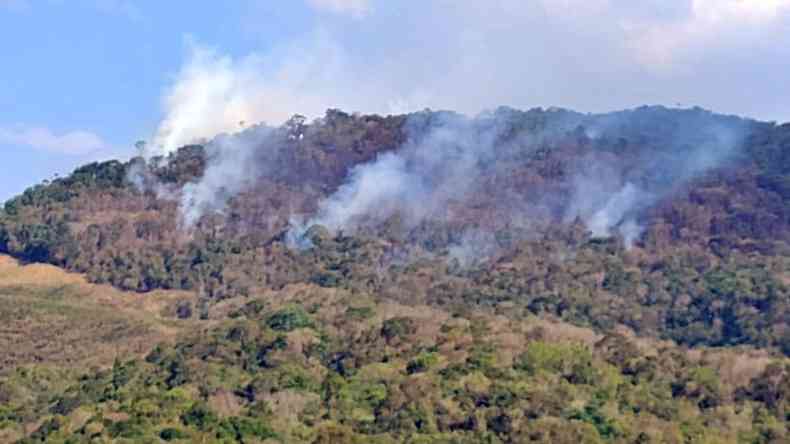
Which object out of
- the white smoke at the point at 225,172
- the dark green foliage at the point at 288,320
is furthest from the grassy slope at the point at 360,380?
the white smoke at the point at 225,172

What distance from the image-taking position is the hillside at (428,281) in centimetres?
6316

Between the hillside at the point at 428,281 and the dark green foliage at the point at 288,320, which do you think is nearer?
the hillside at the point at 428,281

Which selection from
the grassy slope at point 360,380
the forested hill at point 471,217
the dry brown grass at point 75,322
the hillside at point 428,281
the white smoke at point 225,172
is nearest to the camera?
the grassy slope at point 360,380

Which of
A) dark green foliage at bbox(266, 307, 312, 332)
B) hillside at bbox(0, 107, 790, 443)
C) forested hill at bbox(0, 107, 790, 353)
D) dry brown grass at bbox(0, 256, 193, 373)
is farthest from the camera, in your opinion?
forested hill at bbox(0, 107, 790, 353)

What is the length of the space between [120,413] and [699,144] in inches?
2291

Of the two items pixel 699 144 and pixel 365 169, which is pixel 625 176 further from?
pixel 365 169

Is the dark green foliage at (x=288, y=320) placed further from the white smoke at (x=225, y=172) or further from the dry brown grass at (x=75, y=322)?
the white smoke at (x=225, y=172)

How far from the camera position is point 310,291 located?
87312mm

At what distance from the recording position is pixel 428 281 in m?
88.5

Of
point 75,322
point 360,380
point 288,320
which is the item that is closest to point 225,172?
point 75,322

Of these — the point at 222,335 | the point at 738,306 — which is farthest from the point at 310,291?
the point at 738,306

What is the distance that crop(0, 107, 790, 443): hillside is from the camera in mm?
63156

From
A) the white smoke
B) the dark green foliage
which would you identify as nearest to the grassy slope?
the dark green foliage

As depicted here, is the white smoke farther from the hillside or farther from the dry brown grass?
the dry brown grass
